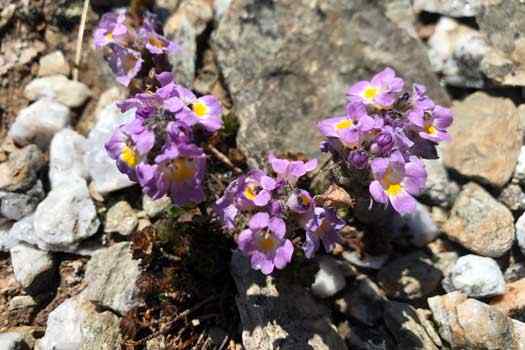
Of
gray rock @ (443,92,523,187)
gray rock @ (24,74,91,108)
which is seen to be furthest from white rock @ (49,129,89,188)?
gray rock @ (443,92,523,187)

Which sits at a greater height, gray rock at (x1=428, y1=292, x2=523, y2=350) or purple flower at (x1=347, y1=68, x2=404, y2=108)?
purple flower at (x1=347, y1=68, x2=404, y2=108)

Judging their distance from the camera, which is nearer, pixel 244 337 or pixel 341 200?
pixel 341 200

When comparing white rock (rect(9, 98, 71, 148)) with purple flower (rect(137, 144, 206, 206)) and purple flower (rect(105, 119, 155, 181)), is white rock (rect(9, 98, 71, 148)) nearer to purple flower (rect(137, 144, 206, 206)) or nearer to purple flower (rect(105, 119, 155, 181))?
purple flower (rect(105, 119, 155, 181))

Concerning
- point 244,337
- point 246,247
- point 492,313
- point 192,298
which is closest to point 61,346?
point 192,298

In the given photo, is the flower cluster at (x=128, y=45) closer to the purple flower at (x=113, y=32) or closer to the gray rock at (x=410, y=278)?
the purple flower at (x=113, y=32)

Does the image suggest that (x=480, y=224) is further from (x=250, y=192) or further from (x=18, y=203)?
(x=18, y=203)

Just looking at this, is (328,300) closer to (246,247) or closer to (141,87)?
(246,247)

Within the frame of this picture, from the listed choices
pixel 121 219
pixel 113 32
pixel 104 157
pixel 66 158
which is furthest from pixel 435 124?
pixel 66 158
